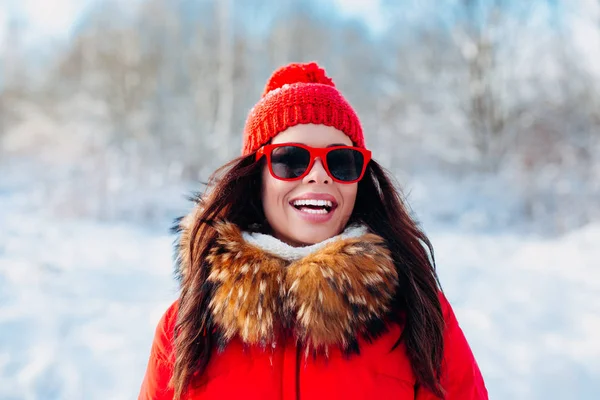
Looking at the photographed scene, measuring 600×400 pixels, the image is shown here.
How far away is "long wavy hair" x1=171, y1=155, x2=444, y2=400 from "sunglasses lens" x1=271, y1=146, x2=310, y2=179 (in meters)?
0.18

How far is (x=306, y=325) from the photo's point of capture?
1.24 m

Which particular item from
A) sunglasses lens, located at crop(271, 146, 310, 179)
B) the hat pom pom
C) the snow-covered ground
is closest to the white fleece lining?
sunglasses lens, located at crop(271, 146, 310, 179)

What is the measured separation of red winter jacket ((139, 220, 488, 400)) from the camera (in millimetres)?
1253

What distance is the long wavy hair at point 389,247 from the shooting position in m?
1.35

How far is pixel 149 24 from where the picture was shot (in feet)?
56.8

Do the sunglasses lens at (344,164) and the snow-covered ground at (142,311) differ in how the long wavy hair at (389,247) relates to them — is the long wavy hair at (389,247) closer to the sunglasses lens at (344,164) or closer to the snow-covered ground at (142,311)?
the sunglasses lens at (344,164)

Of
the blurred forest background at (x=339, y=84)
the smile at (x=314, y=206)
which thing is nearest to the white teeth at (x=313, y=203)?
the smile at (x=314, y=206)

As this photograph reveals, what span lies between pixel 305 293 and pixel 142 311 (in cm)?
315

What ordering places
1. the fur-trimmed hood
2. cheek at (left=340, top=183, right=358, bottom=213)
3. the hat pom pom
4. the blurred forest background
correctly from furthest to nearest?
the blurred forest background
the hat pom pom
cheek at (left=340, top=183, right=358, bottom=213)
the fur-trimmed hood

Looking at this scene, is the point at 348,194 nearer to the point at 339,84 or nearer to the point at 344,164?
the point at 344,164

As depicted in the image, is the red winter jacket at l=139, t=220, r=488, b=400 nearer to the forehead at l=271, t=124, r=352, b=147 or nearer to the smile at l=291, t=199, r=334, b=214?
the smile at l=291, t=199, r=334, b=214

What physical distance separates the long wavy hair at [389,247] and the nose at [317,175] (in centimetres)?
25

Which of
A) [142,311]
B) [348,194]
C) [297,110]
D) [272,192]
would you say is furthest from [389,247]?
[142,311]

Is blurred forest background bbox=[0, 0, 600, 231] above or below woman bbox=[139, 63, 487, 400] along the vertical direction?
above
